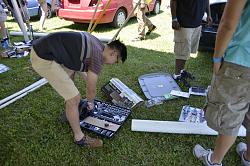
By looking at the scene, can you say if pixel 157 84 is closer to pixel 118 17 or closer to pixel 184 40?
pixel 184 40

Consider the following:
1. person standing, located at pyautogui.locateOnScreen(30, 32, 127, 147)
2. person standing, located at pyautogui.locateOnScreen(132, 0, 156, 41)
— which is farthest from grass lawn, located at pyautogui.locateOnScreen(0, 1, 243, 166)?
person standing, located at pyautogui.locateOnScreen(132, 0, 156, 41)

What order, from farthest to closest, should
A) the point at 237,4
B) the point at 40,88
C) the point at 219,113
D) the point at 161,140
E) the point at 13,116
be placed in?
the point at 40,88 < the point at 13,116 < the point at 161,140 < the point at 219,113 < the point at 237,4

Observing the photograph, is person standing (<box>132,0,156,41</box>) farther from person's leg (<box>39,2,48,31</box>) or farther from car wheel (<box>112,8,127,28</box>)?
person's leg (<box>39,2,48,31</box>)

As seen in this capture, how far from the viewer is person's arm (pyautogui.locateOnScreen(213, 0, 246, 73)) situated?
1.65 meters

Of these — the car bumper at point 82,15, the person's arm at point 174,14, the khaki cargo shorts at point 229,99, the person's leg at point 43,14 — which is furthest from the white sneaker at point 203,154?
the person's leg at point 43,14

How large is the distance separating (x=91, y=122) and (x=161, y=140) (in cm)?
79

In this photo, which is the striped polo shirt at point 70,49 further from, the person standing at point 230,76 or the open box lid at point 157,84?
the open box lid at point 157,84

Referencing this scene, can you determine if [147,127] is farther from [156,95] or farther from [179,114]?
[156,95]

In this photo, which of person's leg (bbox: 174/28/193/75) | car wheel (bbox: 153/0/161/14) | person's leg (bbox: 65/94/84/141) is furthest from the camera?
car wheel (bbox: 153/0/161/14)

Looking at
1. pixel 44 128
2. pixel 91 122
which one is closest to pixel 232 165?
pixel 91 122

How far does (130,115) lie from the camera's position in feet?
10.9

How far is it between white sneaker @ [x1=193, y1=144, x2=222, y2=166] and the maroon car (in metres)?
4.59

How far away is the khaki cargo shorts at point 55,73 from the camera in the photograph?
2.51 meters

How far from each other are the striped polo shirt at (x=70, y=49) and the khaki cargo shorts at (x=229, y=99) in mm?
1021
